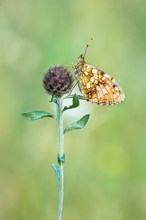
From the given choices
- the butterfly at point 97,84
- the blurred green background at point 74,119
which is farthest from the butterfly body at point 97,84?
the blurred green background at point 74,119

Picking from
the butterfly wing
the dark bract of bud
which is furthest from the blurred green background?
the dark bract of bud

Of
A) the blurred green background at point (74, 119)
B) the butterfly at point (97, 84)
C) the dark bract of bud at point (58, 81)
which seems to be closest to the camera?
the dark bract of bud at point (58, 81)

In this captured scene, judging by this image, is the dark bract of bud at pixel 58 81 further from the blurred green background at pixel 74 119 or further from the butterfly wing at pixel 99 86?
the blurred green background at pixel 74 119

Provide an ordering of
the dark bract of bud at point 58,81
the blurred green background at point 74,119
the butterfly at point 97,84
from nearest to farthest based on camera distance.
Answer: the dark bract of bud at point 58,81 → the butterfly at point 97,84 → the blurred green background at point 74,119

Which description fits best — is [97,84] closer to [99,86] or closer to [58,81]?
[99,86]

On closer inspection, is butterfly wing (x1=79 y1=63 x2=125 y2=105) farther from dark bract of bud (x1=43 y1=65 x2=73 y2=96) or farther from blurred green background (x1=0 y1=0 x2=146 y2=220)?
blurred green background (x1=0 y1=0 x2=146 y2=220)

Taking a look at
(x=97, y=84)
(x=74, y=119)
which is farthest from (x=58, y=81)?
(x=74, y=119)

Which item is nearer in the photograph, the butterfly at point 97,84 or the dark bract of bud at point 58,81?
the dark bract of bud at point 58,81
